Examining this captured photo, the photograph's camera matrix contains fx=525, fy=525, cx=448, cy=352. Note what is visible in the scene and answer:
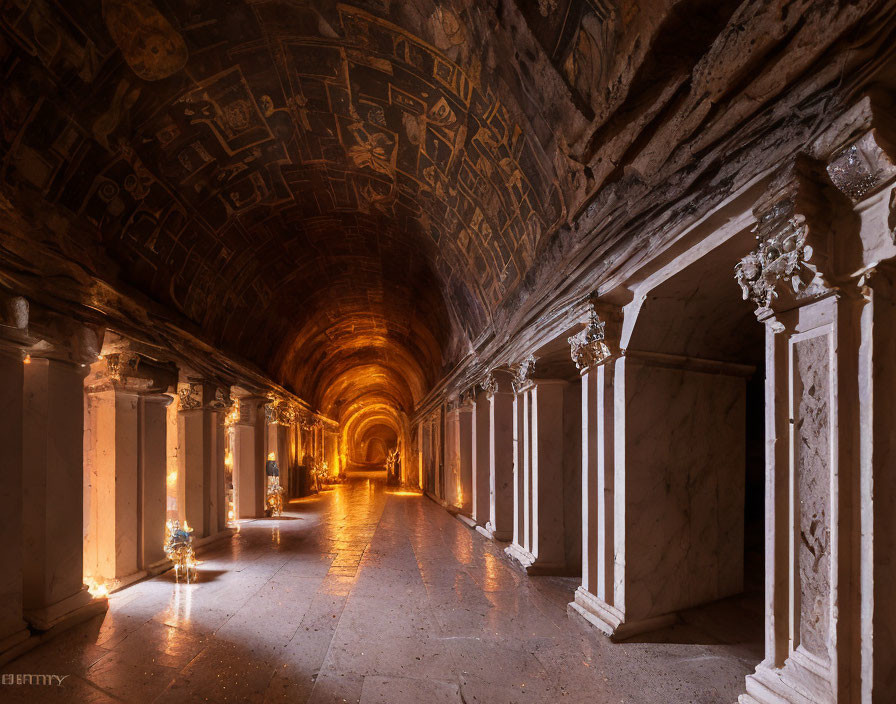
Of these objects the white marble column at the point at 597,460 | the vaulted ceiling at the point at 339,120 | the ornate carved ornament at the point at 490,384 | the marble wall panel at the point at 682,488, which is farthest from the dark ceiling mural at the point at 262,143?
the marble wall panel at the point at 682,488

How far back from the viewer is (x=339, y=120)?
802 cm

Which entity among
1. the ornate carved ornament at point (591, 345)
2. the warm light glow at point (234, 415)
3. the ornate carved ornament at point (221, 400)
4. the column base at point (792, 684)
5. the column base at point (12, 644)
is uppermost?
the ornate carved ornament at point (591, 345)

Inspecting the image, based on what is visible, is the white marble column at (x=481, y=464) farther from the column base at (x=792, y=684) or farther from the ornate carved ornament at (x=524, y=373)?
the column base at (x=792, y=684)

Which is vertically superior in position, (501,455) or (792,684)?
(501,455)

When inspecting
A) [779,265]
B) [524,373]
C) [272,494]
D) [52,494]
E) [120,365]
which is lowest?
[272,494]

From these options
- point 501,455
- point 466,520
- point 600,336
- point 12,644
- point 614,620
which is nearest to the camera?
point 12,644

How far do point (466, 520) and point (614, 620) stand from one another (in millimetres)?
8186

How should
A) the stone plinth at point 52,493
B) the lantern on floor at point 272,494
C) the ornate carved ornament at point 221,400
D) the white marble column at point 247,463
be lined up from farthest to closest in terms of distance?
the lantern on floor at point 272,494
the white marble column at point 247,463
the ornate carved ornament at point 221,400
the stone plinth at point 52,493

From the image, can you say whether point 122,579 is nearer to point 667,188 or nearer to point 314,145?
point 314,145

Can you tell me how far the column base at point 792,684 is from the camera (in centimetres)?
336

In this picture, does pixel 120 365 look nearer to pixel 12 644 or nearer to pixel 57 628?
pixel 57 628

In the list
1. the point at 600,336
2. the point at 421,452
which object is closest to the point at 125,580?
the point at 600,336

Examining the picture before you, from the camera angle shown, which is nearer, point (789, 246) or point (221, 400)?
point (789, 246)

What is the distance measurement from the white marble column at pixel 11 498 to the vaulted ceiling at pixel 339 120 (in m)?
1.55
